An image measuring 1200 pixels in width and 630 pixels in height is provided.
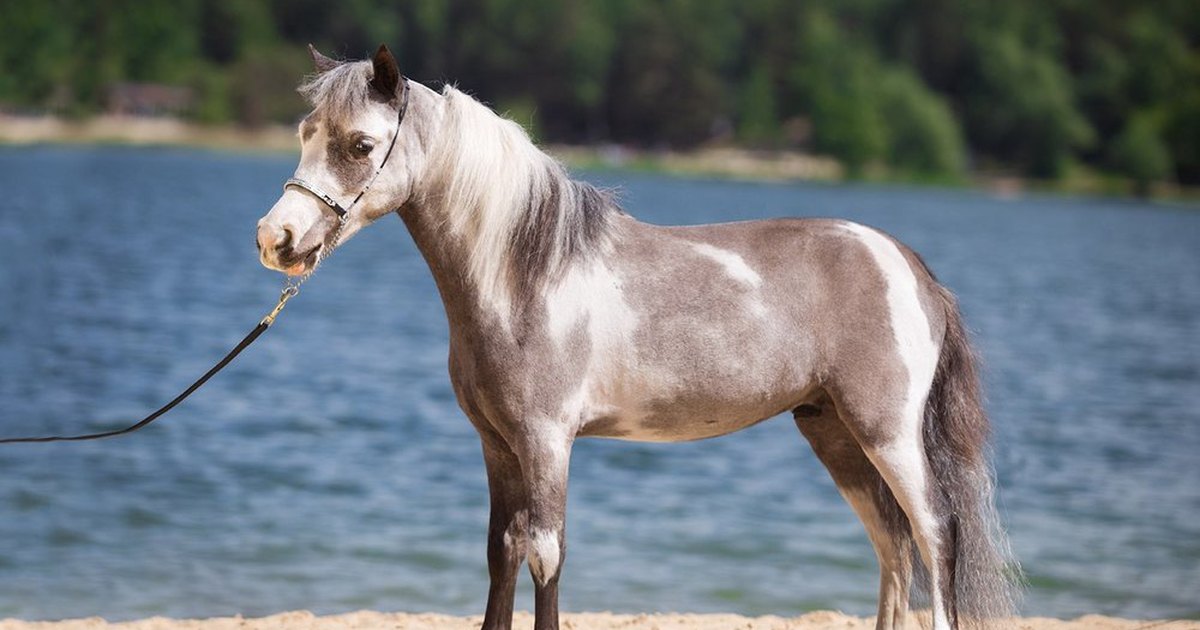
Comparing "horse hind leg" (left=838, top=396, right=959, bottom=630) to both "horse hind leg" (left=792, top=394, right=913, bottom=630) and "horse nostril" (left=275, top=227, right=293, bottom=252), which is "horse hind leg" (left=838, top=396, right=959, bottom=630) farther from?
"horse nostril" (left=275, top=227, right=293, bottom=252)

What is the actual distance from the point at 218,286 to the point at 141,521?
20.6 meters

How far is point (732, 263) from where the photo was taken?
5.34 m

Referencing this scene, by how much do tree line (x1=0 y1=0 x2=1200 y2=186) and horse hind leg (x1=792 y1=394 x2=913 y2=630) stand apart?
327 feet

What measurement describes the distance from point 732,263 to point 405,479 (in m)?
7.92

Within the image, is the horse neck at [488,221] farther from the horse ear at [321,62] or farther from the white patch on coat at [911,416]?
the white patch on coat at [911,416]

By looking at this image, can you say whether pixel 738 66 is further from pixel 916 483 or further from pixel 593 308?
pixel 593 308

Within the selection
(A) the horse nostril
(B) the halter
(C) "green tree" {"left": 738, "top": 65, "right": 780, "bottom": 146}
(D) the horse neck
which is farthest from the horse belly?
(C) "green tree" {"left": 738, "top": 65, "right": 780, "bottom": 146}

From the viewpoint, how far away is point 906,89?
11594 cm

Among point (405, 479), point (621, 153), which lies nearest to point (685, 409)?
point (405, 479)

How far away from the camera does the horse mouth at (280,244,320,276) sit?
4.72 metres

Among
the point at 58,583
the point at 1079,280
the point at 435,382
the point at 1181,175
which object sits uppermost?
the point at 1181,175

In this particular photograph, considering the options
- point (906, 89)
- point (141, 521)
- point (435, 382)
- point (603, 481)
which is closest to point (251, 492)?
point (141, 521)

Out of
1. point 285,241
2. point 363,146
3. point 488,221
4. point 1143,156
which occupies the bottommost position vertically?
point 285,241

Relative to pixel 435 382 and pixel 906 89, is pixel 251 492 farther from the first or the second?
pixel 906 89
